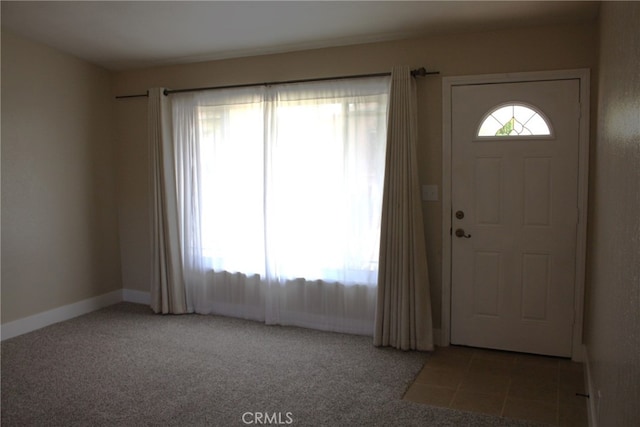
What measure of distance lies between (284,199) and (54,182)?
2144mm

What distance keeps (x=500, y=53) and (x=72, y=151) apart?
154 inches

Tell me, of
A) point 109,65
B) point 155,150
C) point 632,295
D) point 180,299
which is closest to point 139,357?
point 180,299

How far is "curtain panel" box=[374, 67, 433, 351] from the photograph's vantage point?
372cm

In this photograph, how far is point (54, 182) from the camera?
4.42 m

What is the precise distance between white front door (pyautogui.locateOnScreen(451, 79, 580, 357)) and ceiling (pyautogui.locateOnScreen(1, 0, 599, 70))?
0.53 metres

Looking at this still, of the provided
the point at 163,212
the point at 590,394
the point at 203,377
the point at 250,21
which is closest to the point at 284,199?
the point at 163,212

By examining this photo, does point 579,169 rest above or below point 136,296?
above

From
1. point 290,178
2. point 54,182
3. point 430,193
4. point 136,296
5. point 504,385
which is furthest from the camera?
point 136,296

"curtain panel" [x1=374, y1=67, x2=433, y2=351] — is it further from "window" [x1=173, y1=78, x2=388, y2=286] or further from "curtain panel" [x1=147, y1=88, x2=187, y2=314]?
"curtain panel" [x1=147, y1=88, x2=187, y2=314]

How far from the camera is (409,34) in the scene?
149 inches

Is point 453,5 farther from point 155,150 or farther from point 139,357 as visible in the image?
point 139,357

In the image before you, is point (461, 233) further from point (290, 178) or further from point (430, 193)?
point (290, 178)

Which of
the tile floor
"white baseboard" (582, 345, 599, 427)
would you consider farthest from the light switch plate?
"white baseboard" (582, 345, 599, 427)

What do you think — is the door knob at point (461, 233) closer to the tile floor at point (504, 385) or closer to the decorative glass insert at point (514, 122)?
the decorative glass insert at point (514, 122)
